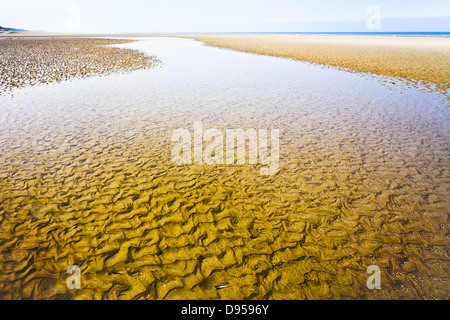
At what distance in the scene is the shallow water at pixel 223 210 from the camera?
15.8 feet

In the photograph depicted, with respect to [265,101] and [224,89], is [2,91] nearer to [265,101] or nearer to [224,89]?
[224,89]

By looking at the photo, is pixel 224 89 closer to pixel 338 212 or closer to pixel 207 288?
pixel 338 212

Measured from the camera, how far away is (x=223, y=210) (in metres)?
6.67

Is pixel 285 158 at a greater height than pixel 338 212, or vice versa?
pixel 285 158

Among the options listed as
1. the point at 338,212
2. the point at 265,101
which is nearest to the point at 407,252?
the point at 338,212

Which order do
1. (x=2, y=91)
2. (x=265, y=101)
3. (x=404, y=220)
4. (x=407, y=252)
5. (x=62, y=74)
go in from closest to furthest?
1. (x=407, y=252)
2. (x=404, y=220)
3. (x=265, y=101)
4. (x=2, y=91)
5. (x=62, y=74)

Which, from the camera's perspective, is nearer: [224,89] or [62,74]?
[224,89]

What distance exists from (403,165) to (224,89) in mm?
14286

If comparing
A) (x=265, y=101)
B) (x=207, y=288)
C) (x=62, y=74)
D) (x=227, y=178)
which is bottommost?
(x=207, y=288)

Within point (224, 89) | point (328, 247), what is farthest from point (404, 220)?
point (224, 89)

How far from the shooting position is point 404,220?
6.23m

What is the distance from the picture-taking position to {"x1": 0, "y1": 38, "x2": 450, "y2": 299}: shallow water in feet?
15.8

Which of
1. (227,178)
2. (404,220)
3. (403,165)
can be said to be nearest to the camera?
(404,220)

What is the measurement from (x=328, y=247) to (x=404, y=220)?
97.2 inches
